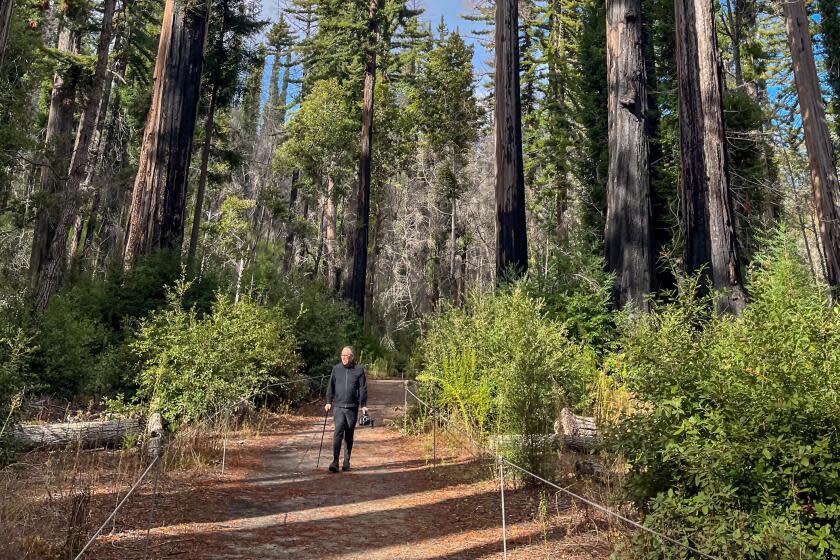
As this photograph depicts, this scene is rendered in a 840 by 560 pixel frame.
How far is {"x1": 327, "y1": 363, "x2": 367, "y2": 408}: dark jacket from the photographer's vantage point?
8945mm

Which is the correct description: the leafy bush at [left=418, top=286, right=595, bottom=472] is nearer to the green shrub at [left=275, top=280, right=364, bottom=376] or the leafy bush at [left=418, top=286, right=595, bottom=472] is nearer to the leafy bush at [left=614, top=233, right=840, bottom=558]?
the leafy bush at [left=614, top=233, right=840, bottom=558]

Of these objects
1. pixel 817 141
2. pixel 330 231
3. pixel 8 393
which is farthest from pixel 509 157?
pixel 330 231

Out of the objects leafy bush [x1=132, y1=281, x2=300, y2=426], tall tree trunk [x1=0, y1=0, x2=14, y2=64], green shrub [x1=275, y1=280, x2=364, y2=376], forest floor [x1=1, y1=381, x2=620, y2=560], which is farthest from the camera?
green shrub [x1=275, y1=280, x2=364, y2=376]

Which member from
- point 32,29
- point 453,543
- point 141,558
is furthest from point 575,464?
point 32,29

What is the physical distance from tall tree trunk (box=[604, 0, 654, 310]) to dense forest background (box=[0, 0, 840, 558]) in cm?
5

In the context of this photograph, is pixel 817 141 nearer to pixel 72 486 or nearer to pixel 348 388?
pixel 348 388

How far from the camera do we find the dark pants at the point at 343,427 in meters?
8.77

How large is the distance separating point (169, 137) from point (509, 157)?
784 cm

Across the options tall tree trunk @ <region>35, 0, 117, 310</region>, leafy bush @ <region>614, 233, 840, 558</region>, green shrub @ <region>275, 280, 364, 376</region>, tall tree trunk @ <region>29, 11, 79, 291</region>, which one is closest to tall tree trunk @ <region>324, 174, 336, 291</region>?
tall tree trunk @ <region>29, 11, 79, 291</region>

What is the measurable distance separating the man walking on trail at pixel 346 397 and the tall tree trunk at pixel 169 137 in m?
6.03

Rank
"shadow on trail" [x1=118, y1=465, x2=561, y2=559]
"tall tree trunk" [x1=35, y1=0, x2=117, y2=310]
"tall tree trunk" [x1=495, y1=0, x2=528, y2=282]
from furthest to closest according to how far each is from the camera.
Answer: "tall tree trunk" [x1=35, y1=0, x2=117, y2=310] < "tall tree trunk" [x1=495, y1=0, x2=528, y2=282] < "shadow on trail" [x1=118, y1=465, x2=561, y2=559]

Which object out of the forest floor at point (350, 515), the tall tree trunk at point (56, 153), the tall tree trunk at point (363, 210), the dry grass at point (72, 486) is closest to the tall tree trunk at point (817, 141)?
the forest floor at point (350, 515)

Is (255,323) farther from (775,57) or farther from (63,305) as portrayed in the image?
(775,57)

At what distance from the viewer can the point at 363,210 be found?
24641 mm
